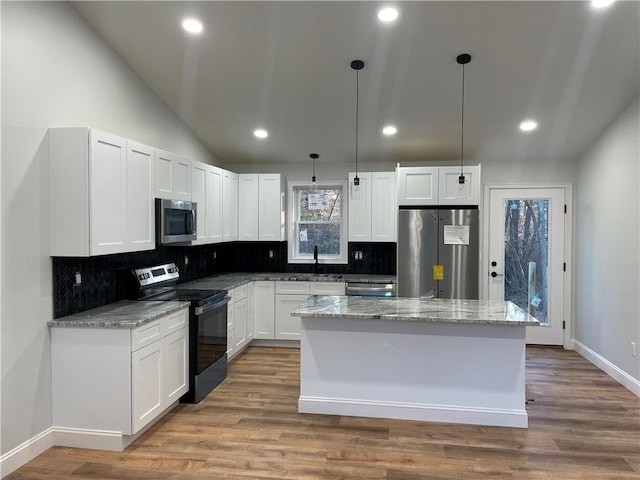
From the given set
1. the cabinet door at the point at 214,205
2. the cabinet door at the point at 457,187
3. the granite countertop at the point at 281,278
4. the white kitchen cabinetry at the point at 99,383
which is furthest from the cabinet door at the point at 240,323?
the cabinet door at the point at 457,187

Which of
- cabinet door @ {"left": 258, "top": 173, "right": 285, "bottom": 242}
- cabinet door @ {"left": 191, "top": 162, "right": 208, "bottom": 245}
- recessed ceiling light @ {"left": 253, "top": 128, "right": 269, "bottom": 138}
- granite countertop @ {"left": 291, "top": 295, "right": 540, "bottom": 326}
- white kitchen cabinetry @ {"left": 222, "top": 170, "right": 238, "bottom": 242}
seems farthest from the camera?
cabinet door @ {"left": 258, "top": 173, "right": 285, "bottom": 242}

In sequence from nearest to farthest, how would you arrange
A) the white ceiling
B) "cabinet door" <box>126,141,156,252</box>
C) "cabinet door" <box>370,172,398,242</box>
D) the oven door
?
the white ceiling → "cabinet door" <box>126,141,156,252</box> → the oven door → "cabinet door" <box>370,172,398,242</box>

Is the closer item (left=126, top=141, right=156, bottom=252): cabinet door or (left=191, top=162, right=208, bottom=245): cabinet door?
(left=126, top=141, right=156, bottom=252): cabinet door

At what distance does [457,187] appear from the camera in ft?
15.9

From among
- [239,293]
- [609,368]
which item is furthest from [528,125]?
[239,293]

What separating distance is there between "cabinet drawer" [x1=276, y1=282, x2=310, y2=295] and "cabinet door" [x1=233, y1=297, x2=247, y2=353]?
18.7 inches

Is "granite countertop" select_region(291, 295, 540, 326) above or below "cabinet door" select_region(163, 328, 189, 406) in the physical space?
above

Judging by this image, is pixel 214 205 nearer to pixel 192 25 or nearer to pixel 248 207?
pixel 248 207

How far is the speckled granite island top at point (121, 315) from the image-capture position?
2.81 m

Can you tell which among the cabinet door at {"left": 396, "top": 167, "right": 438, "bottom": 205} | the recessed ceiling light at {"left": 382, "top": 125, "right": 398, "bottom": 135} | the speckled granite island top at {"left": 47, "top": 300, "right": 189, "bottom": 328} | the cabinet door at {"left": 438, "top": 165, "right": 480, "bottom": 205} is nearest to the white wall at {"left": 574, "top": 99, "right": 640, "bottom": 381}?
the cabinet door at {"left": 438, "top": 165, "right": 480, "bottom": 205}

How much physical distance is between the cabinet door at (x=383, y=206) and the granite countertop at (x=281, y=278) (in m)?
0.53

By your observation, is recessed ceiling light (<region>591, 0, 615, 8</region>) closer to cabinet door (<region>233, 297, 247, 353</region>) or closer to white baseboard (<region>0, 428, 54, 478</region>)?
cabinet door (<region>233, 297, 247, 353</region>)

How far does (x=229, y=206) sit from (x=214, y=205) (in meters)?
0.45

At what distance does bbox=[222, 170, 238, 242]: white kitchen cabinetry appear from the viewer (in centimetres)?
510
